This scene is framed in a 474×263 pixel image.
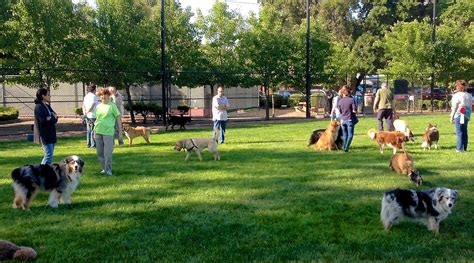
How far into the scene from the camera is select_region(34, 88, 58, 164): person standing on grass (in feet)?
28.3

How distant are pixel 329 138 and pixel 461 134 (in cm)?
339

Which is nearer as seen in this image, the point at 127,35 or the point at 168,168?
the point at 168,168

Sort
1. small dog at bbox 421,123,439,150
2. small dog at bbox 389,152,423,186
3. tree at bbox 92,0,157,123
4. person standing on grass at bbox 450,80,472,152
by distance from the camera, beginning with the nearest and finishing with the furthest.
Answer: small dog at bbox 389,152,423,186, person standing on grass at bbox 450,80,472,152, small dog at bbox 421,123,439,150, tree at bbox 92,0,157,123

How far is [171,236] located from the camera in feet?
18.8

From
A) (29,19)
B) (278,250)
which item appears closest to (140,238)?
(278,250)

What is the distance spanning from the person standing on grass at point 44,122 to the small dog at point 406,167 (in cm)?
674

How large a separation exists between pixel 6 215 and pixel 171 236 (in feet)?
8.54

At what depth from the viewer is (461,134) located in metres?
12.2

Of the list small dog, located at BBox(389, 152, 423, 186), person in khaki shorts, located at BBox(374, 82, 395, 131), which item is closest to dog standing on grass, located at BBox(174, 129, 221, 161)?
small dog, located at BBox(389, 152, 423, 186)

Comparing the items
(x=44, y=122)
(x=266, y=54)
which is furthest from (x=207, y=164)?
(x=266, y=54)

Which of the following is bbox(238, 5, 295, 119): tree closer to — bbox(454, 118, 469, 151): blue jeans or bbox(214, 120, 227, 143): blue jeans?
bbox(214, 120, 227, 143): blue jeans

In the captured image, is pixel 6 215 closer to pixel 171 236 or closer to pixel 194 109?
pixel 171 236

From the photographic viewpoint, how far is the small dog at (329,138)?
12.9 metres

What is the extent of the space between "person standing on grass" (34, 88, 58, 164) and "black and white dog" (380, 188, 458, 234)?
6161 millimetres
